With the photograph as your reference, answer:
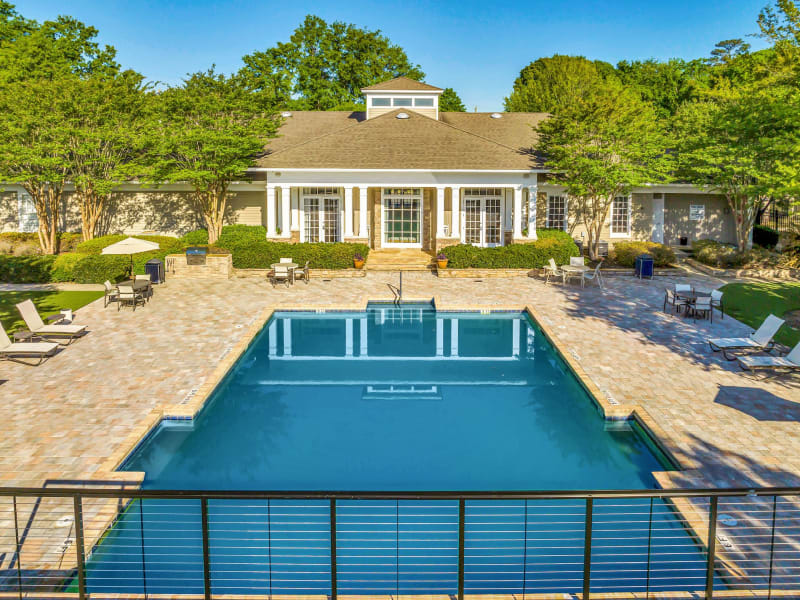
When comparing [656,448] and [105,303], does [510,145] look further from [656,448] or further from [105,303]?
[656,448]

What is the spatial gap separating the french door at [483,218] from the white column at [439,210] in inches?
66.9

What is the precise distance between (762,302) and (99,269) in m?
23.1

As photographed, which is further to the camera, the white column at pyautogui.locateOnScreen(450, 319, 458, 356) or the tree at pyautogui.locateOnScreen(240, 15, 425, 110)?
the tree at pyautogui.locateOnScreen(240, 15, 425, 110)

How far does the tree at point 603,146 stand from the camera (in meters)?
28.0

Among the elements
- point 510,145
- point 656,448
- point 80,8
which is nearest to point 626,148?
point 510,145

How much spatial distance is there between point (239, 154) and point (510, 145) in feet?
43.2

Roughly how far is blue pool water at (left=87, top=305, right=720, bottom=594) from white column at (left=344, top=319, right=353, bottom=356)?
0.11 m

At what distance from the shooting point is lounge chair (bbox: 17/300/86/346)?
16531 millimetres

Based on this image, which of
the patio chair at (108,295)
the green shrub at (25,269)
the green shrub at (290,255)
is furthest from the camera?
the green shrub at (290,255)

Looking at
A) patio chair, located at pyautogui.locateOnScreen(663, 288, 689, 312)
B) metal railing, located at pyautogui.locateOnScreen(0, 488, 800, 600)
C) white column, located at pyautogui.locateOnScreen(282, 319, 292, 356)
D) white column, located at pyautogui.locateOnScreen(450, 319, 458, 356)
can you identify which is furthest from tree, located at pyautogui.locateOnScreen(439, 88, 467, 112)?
metal railing, located at pyautogui.locateOnScreen(0, 488, 800, 600)

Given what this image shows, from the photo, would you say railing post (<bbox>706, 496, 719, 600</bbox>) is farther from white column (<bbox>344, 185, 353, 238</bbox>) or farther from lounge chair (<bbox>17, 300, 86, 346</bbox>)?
white column (<bbox>344, 185, 353, 238</bbox>)

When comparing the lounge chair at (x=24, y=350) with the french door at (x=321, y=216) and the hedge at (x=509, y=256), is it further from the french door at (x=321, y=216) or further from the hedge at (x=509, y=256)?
the french door at (x=321, y=216)

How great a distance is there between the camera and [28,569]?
739 centimetres

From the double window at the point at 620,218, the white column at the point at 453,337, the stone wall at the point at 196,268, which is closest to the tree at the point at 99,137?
the stone wall at the point at 196,268
